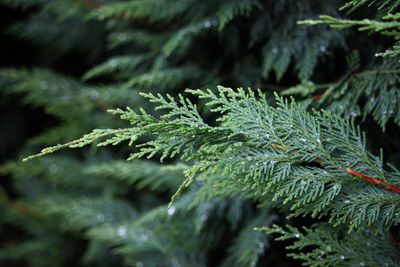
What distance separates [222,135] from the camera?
3.67 ft

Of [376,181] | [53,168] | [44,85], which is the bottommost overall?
[53,168]

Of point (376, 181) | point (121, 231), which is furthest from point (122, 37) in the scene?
point (376, 181)

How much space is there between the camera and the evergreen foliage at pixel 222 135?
1110 mm

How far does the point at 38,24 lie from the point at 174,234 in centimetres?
231

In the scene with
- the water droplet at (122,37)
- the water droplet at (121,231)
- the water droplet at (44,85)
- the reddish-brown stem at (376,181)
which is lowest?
the water droplet at (121,231)

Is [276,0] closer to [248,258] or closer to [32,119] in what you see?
[248,258]

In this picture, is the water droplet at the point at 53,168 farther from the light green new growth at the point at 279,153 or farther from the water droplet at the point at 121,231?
the light green new growth at the point at 279,153

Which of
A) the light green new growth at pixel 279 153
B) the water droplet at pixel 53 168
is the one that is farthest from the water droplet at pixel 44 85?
the light green new growth at pixel 279 153

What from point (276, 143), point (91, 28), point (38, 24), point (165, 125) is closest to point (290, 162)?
point (276, 143)

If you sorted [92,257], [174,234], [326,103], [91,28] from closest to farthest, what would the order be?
[326,103] < [174,234] < [92,257] < [91,28]

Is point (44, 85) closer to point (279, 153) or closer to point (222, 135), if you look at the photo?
point (222, 135)

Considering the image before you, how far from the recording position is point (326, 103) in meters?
1.59

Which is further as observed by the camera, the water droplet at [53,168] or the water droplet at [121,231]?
the water droplet at [53,168]

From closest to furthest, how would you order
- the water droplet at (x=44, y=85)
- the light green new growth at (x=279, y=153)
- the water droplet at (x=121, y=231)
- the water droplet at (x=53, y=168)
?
the light green new growth at (x=279, y=153)
the water droplet at (x=121, y=231)
the water droplet at (x=44, y=85)
the water droplet at (x=53, y=168)
